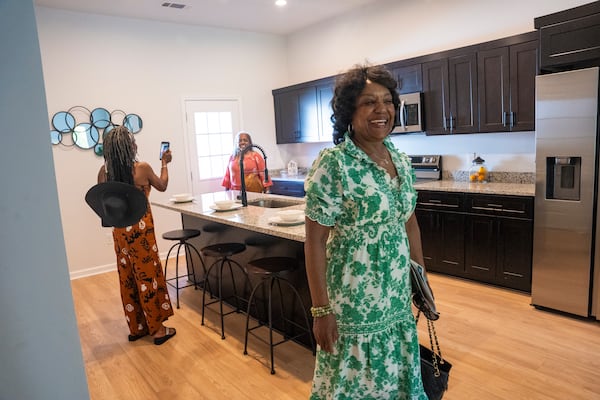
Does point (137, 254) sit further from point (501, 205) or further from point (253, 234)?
point (501, 205)

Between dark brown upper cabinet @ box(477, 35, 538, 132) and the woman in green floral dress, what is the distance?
2844 millimetres

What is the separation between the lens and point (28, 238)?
1201 millimetres

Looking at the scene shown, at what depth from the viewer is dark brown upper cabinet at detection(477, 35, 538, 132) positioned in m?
3.73

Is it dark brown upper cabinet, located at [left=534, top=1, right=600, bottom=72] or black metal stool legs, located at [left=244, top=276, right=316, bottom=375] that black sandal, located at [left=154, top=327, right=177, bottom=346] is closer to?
black metal stool legs, located at [left=244, top=276, right=316, bottom=375]

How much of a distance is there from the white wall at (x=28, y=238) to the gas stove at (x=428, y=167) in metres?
4.22

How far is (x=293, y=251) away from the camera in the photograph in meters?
2.90

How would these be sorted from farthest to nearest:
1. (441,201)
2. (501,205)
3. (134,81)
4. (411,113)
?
(134,81)
(411,113)
(441,201)
(501,205)

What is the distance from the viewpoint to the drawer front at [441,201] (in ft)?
13.2

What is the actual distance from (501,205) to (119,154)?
3.14 metres

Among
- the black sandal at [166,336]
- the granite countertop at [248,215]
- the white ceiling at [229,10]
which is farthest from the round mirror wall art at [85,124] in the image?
the black sandal at [166,336]

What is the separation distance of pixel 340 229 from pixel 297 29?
18.5 ft

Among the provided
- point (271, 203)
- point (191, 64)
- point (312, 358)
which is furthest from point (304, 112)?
point (312, 358)

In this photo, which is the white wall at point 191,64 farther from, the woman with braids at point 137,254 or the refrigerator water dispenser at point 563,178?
the woman with braids at point 137,254

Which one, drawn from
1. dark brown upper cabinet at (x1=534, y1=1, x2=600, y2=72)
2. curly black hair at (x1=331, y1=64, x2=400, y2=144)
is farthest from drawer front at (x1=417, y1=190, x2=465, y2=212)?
curly black hair at (x1=331, y1=64, x2=400, y2=144)
